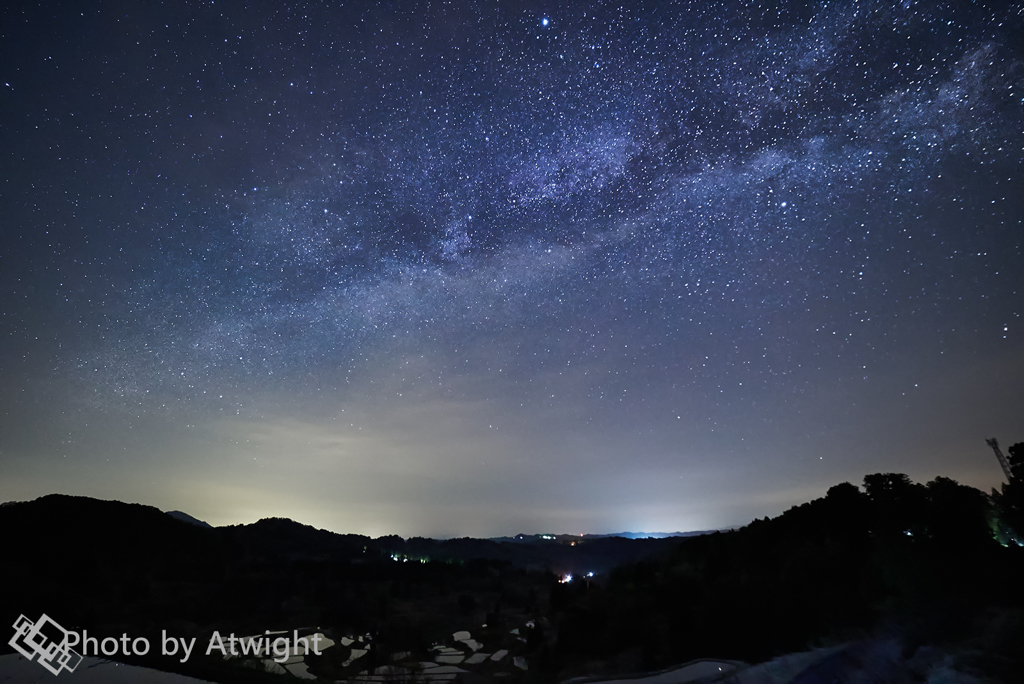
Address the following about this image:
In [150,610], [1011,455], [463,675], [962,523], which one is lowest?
[463,675]

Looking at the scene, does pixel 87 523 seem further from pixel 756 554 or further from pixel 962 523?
pixel 962 523

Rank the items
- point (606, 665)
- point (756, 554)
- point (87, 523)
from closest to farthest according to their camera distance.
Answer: point (606, 665), point (756, 554), point (87, 523)

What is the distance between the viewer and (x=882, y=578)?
68.5 feet

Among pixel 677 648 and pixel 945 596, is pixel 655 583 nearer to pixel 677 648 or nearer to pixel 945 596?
pixel 677 648

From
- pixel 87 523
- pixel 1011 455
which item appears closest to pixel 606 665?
pixel 1011 455

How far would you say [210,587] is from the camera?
4066 cm

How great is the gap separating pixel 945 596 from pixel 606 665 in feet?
46.6

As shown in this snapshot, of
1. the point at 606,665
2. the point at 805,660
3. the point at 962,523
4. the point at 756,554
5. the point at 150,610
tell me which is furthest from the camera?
the point at 150,610

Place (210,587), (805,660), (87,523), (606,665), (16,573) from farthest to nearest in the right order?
(87,523) < (210,587) < (16,573) < (606,665) < (805,660)

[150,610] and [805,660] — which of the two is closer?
[805,660]

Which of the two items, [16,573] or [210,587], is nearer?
[16,573]

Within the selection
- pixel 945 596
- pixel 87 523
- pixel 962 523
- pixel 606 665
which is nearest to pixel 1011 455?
pixel 962 523

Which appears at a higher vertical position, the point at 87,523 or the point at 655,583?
the point at 87,523

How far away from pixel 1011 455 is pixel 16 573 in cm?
7139
